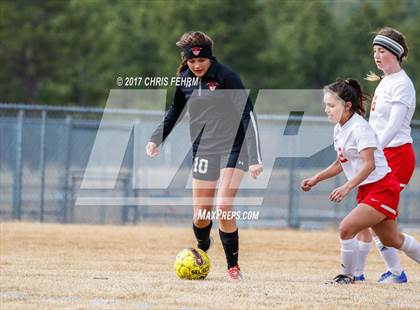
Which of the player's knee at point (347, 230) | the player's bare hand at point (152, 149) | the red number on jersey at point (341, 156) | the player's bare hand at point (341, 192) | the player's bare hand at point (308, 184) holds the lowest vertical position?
the player's knee at point (347, 230)

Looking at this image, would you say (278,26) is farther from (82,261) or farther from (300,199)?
(82,261)

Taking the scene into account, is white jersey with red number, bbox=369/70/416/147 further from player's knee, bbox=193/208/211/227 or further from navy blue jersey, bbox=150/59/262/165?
player's knee, bbox=193/208/211/227

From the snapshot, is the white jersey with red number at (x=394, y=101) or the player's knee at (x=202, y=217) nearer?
the white jersey with red number at (x=394, y=101)

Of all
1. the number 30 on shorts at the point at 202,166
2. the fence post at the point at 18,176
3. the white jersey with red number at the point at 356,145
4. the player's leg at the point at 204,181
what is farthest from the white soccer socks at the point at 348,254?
the fence post at the point at 18,176

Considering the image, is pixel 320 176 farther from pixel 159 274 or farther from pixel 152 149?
pixel 159 274

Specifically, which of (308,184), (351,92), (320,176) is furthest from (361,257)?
(351,92)

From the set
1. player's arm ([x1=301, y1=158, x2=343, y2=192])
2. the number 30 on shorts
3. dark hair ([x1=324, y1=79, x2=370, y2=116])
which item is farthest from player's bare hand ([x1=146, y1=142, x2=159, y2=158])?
dark hair ([x1=324, y1=79, x2=370, y2=116])

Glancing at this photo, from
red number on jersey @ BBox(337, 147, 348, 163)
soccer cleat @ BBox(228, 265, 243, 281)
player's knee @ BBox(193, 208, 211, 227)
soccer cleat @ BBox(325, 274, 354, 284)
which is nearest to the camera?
red number on jersey @ BBox(337, 147, 348, 163)

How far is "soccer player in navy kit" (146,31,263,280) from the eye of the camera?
8.24 meters

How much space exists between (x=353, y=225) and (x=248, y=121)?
1.31 metres

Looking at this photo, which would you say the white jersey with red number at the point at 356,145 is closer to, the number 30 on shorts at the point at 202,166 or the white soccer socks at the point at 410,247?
the white soccer socks at the point at 410,247

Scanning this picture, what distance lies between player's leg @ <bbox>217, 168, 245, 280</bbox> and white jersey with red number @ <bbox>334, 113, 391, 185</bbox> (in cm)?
97

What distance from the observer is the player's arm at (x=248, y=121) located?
8164 millimetres

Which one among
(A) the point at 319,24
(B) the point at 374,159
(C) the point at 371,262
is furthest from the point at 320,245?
(A) the point at 319,24
